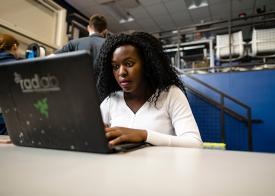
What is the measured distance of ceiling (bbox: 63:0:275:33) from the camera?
180 inches

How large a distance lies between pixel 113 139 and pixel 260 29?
314cm

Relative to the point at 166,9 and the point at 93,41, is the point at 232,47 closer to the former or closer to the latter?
the point at 93,41

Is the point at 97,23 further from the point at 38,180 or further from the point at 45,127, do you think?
the point at 38,180

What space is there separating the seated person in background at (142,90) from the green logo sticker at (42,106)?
1.26 ft

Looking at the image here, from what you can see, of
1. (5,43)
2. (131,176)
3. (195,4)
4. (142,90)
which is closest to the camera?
(131,176)

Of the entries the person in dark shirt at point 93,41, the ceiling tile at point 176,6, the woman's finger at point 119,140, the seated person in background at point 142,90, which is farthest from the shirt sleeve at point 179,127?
the ceiling tile at point 176,6

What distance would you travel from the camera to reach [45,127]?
0.51m

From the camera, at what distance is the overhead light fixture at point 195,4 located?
4.60 meters

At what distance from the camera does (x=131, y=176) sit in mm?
316

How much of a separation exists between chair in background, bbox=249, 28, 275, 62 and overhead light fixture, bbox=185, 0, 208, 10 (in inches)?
78.1

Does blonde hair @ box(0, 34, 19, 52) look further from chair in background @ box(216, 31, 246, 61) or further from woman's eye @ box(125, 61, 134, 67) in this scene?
chair in background @ box(216, 31, 246, 61)

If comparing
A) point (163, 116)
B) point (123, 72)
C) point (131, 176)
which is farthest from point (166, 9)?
point (131, 176)

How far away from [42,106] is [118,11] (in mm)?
4912

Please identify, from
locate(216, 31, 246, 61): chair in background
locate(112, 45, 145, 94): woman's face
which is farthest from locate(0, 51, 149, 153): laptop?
locate(216, 31, 246, 61): chair in background
